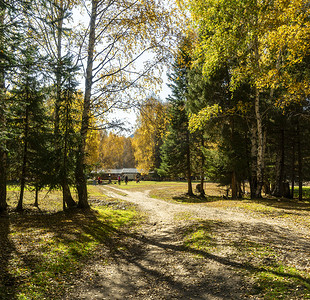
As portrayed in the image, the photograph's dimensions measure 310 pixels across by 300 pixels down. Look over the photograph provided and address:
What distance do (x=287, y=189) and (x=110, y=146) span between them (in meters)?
42.5

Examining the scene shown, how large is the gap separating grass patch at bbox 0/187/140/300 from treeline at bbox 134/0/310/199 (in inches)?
219

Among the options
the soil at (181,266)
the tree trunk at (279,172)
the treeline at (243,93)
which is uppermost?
the treeline at (243,93)

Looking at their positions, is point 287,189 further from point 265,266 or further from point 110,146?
point 110,146

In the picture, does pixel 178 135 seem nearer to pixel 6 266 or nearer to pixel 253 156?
pixel 253 156

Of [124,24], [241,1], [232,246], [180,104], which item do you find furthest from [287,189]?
[124,24]

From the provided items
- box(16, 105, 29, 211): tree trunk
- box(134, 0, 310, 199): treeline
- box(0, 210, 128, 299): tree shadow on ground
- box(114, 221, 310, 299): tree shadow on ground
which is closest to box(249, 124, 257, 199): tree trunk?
box(134, 0, 310, 199): treeline

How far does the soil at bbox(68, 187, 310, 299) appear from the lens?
4234 millimetres

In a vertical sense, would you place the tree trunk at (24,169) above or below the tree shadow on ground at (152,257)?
above

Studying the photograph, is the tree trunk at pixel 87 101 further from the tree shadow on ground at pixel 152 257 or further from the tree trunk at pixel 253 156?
the tree trunk at pixel 253 156

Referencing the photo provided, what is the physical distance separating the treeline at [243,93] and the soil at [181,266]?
217 inches

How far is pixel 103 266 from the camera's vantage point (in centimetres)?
540

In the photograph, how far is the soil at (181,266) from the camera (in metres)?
4.23

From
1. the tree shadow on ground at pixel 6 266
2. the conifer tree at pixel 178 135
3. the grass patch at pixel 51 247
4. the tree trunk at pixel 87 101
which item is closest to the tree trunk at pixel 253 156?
the conifer tree at pixel 178 135

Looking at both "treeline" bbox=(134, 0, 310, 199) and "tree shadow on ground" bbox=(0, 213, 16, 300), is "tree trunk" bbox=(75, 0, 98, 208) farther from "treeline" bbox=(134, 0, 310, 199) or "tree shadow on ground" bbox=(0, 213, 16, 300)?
"treeline" bbox=(134, 0, 310, 199)
